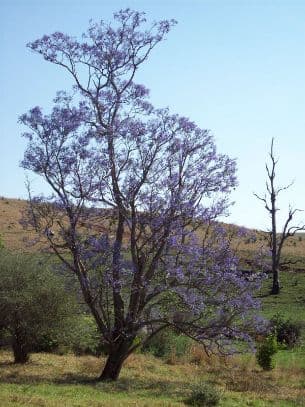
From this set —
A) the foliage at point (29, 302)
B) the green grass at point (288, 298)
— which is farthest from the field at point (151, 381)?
the green grass at point (288, 298)

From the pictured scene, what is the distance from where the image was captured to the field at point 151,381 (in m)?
15.9

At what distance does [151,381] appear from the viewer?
20141 millimetres

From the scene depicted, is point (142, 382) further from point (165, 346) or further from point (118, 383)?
point (165, 346)

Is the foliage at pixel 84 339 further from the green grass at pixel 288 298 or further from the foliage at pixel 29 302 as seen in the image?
the green grass at pixel 288 298

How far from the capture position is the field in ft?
52.0

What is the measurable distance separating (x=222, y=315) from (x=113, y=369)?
12.7 ft

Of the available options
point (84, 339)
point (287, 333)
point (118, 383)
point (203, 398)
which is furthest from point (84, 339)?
point (287, 333)

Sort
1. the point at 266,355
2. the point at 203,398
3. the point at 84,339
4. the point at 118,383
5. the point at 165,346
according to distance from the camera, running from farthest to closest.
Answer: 1. the point at 165,346
2. the point at 84,339
3. the point at 266,355
4. the point at 118,383
5. the point at 203,398

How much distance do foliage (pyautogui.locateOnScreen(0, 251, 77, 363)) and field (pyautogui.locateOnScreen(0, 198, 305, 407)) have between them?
118 cm

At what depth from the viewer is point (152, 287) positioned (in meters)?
19.1

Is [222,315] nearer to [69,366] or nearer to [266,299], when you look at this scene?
[69,366]

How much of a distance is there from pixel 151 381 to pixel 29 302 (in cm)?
499

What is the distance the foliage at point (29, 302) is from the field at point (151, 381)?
1.18 m

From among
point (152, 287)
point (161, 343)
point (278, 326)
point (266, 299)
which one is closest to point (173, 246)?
point (152, 287)
